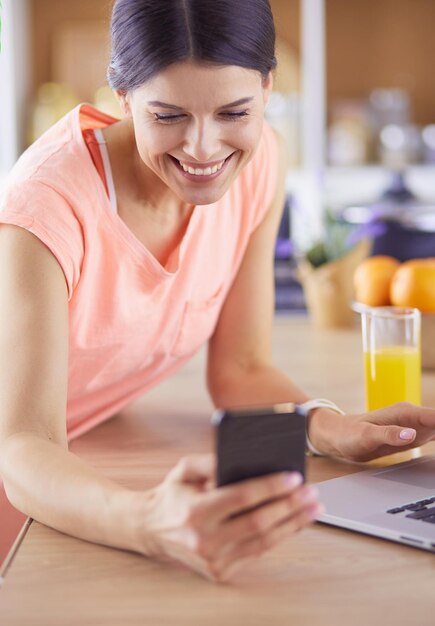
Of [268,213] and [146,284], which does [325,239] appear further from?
[146,284]

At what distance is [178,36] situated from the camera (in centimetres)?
109

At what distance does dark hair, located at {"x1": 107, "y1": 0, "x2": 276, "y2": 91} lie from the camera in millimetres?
1088

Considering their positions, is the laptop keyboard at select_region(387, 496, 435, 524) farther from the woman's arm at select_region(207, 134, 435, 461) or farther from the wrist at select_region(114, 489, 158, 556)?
the woman's arm at select_region(207, 134, 435, 461)

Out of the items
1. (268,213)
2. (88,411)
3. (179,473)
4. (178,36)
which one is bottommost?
(88,411)

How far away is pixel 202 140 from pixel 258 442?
0.45m

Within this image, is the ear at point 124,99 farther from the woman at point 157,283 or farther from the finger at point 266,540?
the finger at point 266,540

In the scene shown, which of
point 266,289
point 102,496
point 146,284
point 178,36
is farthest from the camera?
point 266,289

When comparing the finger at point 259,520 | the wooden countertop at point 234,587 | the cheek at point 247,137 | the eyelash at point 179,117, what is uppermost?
the eyelash at point 179,117

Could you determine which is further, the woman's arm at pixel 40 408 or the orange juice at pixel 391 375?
the orange juice at pixel 391 375

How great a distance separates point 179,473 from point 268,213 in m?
0.77

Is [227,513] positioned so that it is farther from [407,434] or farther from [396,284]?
[396,284]

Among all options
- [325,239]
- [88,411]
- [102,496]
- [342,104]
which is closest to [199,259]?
[88,411]

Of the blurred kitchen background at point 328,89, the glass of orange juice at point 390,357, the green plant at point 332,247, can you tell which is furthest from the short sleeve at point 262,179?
the blurred kitchen background at point 328,89

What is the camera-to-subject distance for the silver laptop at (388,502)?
0.94 meters
